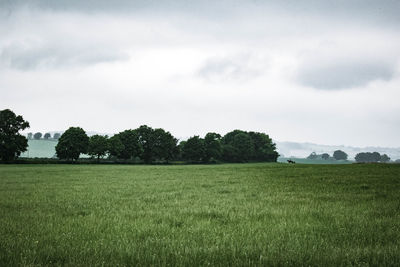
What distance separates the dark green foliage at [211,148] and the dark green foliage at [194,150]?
2630 millimetres

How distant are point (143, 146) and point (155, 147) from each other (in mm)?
5777

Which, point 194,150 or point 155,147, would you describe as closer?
point 155,147

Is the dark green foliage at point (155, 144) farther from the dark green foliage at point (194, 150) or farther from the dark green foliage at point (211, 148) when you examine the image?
the dark green foliage at point (211, 148)

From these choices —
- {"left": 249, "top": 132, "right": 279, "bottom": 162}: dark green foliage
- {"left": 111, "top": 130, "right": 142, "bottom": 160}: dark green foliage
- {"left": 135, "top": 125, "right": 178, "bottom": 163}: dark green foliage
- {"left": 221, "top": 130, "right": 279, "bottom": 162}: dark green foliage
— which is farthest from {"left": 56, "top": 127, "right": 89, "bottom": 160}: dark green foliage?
{"left": 249, "top": 132, "right": 279, "bottom": 162}: dark green foliage

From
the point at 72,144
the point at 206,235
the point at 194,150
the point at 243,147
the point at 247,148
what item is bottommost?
the point at 206,235

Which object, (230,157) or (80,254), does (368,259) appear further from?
(230,157)

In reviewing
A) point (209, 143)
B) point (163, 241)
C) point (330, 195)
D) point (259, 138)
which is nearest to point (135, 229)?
point (163, 241)

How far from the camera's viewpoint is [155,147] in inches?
5153

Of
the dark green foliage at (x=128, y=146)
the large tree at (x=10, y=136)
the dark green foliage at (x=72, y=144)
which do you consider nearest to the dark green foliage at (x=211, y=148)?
the dark green foliage at (x=128, y=146)

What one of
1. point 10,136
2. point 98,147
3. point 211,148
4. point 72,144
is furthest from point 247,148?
point 10,136

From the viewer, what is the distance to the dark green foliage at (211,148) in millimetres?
141875

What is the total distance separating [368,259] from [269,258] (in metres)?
1.85

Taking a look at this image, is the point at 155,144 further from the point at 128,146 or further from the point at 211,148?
the point at 211,148

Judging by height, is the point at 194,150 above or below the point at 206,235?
above
